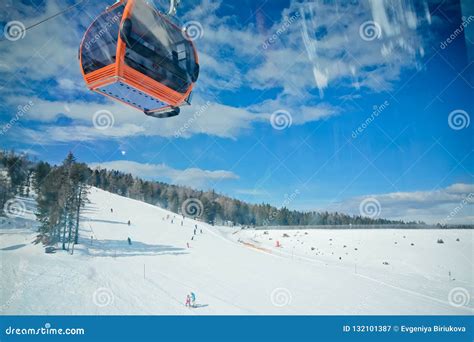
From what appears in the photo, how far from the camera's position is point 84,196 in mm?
23078

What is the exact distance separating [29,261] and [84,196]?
9292 millimetres

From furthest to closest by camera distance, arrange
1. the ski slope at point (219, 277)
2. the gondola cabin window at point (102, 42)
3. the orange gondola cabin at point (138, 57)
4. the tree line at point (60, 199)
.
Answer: the tree line at point (60, 199) → the ski slope at point (219, 277) → the gondola cabin window at point (102, 42) → the orange gondola cabin at point (138, 57)

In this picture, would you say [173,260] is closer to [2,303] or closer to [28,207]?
[2,303]

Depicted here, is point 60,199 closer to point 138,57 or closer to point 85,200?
point 85,200

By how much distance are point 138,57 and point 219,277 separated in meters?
12.3

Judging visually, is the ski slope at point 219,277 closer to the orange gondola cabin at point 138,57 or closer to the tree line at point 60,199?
the tree line at point 60,199

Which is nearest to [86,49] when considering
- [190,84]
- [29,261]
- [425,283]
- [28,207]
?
[190,84]

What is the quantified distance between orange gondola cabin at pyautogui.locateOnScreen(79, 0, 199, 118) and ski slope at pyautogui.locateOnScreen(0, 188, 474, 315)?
6.31m

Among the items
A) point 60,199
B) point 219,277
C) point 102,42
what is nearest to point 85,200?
point 60,199

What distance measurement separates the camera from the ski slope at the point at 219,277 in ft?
32.8

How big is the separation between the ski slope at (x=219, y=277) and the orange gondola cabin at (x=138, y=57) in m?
6.31

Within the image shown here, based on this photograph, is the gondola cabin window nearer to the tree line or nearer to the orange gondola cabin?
the orange gondola cabin

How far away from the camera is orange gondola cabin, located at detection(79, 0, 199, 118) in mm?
5109

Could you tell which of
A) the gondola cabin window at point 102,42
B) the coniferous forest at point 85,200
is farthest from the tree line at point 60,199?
the gondola cabin window at point 102,42
